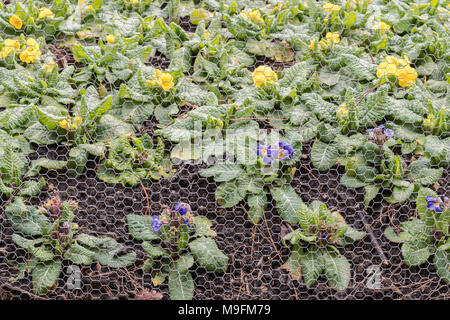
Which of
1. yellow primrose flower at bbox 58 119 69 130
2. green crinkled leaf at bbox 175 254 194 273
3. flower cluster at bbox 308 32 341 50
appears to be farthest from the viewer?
flower cluster at bbox 308 32 341 50

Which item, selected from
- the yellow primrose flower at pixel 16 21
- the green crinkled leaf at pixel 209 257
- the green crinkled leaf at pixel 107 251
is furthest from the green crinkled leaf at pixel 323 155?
the yellow primrose flower at pixel 16 21

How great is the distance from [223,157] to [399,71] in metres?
0.79

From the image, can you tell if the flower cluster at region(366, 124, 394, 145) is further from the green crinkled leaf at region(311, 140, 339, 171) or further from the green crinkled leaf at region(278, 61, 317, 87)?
the green crinkled leaf at region(278, 61, 317, 87)

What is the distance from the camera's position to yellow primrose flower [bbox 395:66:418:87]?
6.90 feet

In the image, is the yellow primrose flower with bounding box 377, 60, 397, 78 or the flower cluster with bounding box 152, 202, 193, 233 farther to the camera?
the yellow primrose flower with bounding box 377, 60, 397, 78

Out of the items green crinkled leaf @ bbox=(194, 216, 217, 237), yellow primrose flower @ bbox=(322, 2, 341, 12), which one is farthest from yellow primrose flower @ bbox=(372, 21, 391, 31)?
green crinkled leaf @ bbox=(194, 216, 217, 237)

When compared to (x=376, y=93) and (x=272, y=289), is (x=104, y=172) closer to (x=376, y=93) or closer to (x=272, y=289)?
(x=272, y=289)

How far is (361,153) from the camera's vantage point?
77.7 inches

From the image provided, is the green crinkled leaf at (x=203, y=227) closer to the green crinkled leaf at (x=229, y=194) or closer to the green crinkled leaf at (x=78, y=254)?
the green crinkled leaf at (x=229, y=194)

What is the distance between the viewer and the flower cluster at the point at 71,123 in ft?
6.36

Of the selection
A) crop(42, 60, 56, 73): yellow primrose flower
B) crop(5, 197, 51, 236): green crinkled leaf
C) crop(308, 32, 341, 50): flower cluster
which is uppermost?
crop(308, 32, 341, 50): flower cluster

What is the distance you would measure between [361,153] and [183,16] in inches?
46.4

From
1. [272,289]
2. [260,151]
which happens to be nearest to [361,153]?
[260,151]

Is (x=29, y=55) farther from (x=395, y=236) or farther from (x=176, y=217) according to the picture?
(x=395, y=236)
